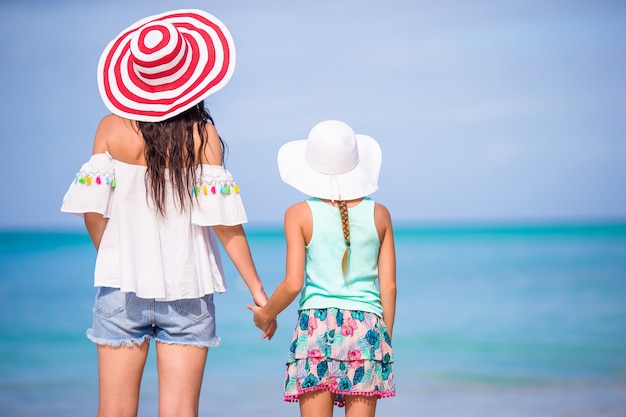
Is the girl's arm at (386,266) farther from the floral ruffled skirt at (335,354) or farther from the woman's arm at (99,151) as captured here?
the woman's arm at (99,151)

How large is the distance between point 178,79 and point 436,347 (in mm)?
3809

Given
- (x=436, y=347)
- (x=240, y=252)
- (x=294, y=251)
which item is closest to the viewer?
(x=294, y=251)

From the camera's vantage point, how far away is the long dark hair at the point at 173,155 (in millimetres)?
2320

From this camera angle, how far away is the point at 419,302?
8.01 meters

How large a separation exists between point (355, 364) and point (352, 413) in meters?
0.14

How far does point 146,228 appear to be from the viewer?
235cm

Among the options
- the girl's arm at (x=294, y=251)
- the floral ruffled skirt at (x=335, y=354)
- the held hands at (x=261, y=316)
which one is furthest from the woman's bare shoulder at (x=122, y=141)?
the floral ruffled skirt at (x=335, y=354)

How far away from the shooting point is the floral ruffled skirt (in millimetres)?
2416

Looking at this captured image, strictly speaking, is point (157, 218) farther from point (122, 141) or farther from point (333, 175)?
point (333, 175)

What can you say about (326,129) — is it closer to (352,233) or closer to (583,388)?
(352,233)

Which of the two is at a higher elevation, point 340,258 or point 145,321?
point 340,258

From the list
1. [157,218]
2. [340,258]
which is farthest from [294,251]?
[157,218]

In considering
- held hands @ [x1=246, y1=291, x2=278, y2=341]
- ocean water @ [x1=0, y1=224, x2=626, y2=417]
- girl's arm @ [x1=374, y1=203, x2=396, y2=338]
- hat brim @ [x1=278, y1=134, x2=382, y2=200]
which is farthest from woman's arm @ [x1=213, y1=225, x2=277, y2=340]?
ocean water @ [x1=0, y1=224, x2=626, y2=417]

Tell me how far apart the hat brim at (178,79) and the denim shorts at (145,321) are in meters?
0.48
